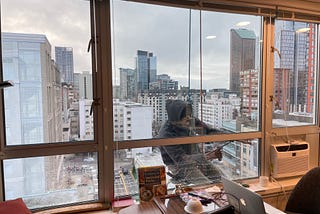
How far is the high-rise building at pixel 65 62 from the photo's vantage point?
192 cm

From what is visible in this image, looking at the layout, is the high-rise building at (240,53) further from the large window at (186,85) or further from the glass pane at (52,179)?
the glass pane at (52,179)

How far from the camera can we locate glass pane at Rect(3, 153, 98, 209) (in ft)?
6.15

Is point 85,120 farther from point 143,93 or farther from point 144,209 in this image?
point 144,209

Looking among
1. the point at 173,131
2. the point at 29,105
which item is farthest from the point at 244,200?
the point at 29,105

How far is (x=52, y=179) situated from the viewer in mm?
1976

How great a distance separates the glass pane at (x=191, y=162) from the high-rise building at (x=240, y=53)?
2.07 feet

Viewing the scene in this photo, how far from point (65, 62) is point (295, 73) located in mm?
2337

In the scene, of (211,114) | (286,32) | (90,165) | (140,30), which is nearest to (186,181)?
(211,114)

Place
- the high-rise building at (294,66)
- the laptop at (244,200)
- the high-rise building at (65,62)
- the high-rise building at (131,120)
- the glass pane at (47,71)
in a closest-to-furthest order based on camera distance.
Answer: the laptop at (244,200), the glass pane at (47,71), the high-rise building at (65,62), the high-rise building at (131,120), the high-rise building at (294,66)

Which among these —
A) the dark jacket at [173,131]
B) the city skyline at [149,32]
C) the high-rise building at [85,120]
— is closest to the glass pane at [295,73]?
the city skyline at [149,32]

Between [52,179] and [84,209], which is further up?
[52,179]

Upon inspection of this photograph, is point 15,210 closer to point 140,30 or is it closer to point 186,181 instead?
point 186,181

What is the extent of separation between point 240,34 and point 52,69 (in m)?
1.77

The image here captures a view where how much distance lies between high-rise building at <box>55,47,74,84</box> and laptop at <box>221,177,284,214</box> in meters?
1.40
